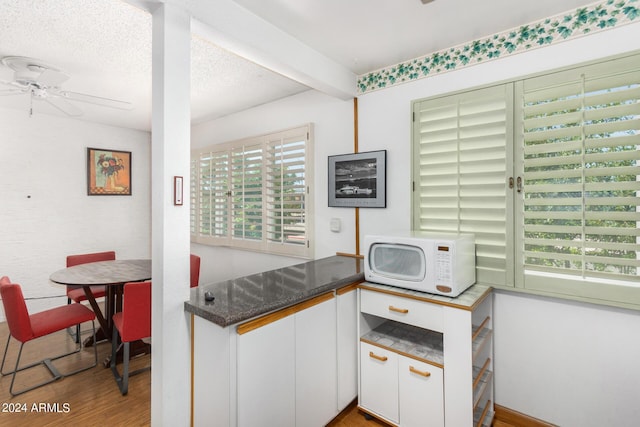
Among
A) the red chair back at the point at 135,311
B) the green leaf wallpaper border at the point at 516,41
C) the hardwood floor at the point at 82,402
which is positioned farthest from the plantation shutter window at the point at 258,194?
the hardwood floor at the point at 82,402

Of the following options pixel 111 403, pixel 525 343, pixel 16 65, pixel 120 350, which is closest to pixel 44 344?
pixel 120 350

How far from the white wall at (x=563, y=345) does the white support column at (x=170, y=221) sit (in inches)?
68.3

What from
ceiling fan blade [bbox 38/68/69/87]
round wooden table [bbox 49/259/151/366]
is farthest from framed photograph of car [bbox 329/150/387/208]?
ceiling fan blade [bbox 38/68/69/87]

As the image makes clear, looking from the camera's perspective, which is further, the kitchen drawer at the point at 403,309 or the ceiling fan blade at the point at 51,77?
the ceiling fan blade at the point at 51,77

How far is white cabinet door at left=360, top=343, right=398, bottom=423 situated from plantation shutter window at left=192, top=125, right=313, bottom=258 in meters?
1.20

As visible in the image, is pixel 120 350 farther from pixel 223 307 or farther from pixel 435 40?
pixel 435 40

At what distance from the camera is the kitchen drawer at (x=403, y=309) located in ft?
5.71

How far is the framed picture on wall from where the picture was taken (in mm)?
4230

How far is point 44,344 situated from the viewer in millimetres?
3010

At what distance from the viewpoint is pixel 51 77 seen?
241cm

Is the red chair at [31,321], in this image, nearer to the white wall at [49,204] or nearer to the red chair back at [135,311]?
the red chair back at [135,311]

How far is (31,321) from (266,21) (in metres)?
2.83

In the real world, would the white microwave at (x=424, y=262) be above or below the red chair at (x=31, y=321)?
above

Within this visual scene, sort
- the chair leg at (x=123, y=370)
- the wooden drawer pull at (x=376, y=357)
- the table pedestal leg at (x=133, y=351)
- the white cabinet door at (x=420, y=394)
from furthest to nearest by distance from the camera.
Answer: the table pedestal leg at (x=133, y=351) < the chair leg at (x=123, y=370) < the wooden drawer pull at (x=376, y=357) < the white cabinet door at (x=420, y=394)
